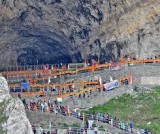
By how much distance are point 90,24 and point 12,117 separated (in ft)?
82.2

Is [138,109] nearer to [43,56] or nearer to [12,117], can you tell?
[12,117]

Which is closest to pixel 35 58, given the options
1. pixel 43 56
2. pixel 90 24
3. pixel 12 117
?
pixel 43 56

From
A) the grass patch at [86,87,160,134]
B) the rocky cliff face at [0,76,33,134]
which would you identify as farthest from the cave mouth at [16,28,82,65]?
the rocky cliff face at [0,76,33,134]

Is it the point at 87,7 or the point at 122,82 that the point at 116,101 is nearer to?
the point at 122,82

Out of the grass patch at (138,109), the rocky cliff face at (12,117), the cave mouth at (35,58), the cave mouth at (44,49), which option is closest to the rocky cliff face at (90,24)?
the cave mouth at (44,49)

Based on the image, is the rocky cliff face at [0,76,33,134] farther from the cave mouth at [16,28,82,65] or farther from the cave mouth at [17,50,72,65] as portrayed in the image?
the cave mouth at [17,50,72,65]

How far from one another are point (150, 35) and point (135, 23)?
7.54 feet

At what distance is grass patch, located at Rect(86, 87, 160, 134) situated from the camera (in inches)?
2884

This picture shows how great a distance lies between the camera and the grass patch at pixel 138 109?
73250mm

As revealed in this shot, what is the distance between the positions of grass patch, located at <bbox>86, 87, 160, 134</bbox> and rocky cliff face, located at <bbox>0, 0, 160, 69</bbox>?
938cm

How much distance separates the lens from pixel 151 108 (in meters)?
76.8

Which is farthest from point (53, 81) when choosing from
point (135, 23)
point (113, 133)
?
point (113, 133)

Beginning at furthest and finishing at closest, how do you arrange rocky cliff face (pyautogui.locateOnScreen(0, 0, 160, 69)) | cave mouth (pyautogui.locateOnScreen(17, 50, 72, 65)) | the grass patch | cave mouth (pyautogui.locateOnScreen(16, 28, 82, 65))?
cave mouth (pyautogui.locateOnScreen(17, 50, 72, 65)) < cave mouth (pyautogui.locateOnScreen(16, 28, 82, 65)) < rocky cliff face (pyautogui.locateOnScreen(0, 0, 160, 69)) < the grass patch

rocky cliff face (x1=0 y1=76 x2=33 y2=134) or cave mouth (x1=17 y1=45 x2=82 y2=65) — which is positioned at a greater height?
cave mouth (x1=17 y1=45 x2=82 y2=65)
